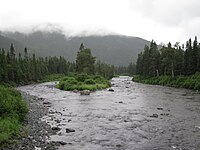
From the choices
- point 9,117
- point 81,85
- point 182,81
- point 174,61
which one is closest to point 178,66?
point 174,61

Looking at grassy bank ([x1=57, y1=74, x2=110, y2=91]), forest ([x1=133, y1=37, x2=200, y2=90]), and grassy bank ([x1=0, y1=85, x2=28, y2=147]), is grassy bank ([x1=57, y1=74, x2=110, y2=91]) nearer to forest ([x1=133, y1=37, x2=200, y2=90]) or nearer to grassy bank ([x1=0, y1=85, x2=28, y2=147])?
forest ([x1=133, y1=37, x2=200, y2=90])

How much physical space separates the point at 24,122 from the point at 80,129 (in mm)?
5607

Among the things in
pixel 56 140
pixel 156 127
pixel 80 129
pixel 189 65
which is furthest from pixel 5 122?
pixel 189 65

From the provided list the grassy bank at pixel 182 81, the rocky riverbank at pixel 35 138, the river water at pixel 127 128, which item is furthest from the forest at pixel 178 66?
the rocky riverbank at pixel 35 138

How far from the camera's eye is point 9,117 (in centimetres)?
2339

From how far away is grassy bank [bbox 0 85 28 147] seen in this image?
19453 mm

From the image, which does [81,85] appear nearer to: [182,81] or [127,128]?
[182,81]

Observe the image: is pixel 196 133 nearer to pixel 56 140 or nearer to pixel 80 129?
pixel 80 129

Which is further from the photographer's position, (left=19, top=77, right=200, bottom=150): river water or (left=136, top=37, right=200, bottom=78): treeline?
(left=136, top=37, right=200, bottom=78): treeline

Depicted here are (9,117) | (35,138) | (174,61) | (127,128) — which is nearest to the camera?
(35,138)

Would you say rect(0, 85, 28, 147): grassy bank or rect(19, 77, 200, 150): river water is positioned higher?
rect(0, 85, 28, 147): grassy bank

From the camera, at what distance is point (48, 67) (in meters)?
172

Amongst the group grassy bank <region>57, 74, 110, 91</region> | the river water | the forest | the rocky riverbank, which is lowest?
the river water

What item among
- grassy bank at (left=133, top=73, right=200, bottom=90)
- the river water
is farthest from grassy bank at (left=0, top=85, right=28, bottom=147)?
grassy bank at (left=133, top=73, right=200, bottom=90)
